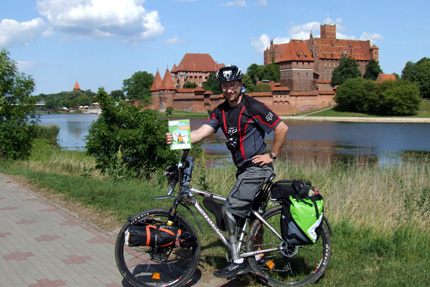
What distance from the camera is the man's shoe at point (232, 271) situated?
3.49m

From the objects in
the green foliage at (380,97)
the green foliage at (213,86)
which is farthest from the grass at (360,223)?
the green foliage at (213,86)

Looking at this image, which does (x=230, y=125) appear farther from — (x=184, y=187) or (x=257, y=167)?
(x=184, y=187)

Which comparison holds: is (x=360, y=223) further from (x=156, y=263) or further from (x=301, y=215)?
(x=156, y=263)

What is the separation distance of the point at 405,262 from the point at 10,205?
531 cm

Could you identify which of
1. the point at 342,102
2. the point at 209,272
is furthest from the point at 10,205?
the point at 342,102

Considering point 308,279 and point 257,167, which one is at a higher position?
point 257,167

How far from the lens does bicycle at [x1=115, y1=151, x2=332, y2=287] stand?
3568 millimetres

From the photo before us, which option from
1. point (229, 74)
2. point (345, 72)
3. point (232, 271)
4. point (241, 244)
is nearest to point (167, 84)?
point (345, 72)

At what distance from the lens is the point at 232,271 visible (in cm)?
352

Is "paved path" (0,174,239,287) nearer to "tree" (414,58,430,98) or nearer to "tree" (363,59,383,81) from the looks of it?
"tree" (414,58,430,98)

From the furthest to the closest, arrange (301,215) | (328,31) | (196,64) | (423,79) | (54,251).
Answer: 1. (328,31)
2. (196,64)
3. (423,79)
4. (54,251)
5. (301,215)

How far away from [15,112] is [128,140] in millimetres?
4926

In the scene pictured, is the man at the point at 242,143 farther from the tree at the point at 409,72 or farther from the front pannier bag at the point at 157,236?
the tree at the point at 409,72

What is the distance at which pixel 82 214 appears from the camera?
5977 millimetres
